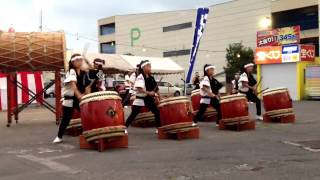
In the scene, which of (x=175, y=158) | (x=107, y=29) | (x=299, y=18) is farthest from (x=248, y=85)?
(x=107, y=29)

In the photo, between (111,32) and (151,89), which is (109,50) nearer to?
(111,32)

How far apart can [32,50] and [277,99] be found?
6581mm

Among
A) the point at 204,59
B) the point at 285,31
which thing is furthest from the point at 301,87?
the point at 204,59

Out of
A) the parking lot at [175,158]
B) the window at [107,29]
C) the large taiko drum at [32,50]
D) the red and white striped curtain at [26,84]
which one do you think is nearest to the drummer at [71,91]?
the parking lot at [175,158]

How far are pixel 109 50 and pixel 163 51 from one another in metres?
17.0

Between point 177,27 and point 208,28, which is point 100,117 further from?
point 177,27

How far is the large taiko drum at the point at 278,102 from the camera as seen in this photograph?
1462 centimetres

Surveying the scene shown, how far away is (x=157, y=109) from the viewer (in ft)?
38.6

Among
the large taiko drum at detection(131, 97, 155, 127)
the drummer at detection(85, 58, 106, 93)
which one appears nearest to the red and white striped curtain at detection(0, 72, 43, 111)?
the large taiko drum at detection(131, 97, 155, 127)

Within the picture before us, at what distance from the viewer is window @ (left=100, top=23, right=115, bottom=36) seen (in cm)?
9886

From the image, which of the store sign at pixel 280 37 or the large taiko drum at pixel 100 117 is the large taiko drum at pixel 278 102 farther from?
the store sign at pixel 280 37

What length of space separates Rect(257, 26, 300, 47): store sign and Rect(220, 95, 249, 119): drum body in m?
21.1

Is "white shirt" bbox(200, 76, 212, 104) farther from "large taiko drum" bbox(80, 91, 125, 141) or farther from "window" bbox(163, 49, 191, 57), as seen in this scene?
"window" bbox(163, 49, 191, 57)

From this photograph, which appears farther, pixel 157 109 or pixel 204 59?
pixel 204 59
